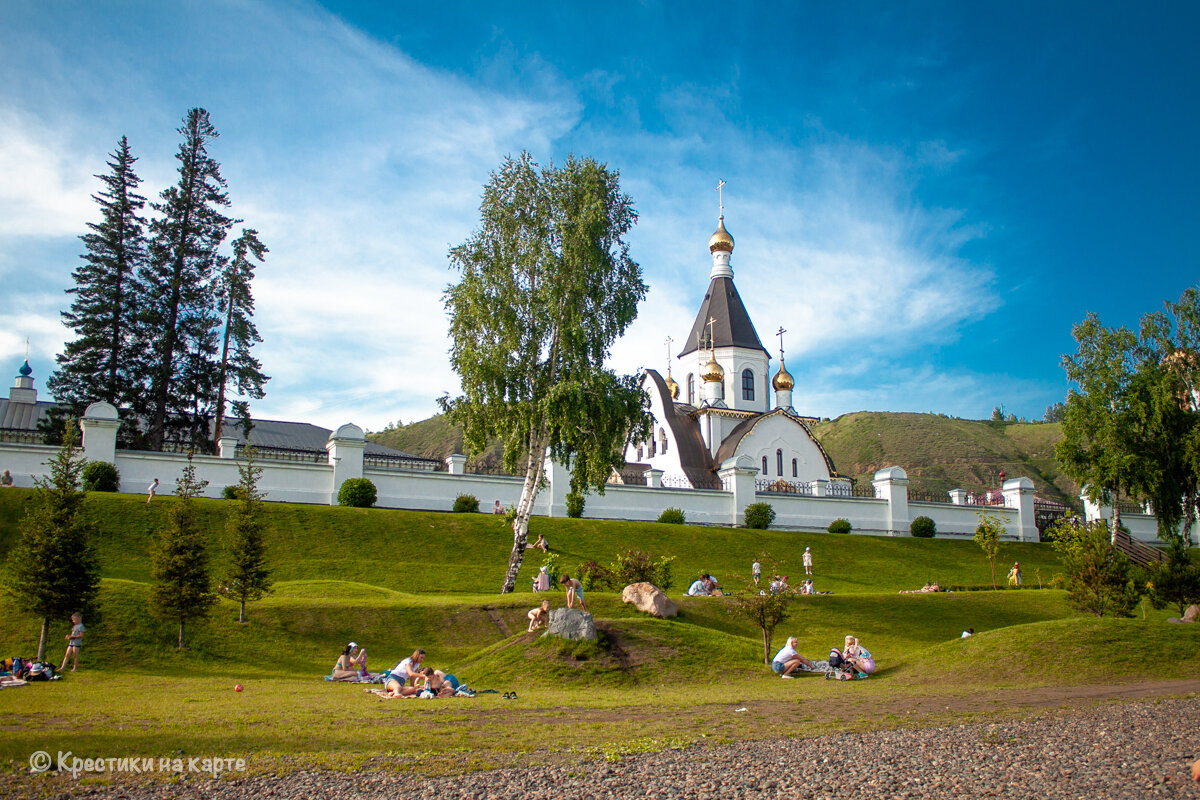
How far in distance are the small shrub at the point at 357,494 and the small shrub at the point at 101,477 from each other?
7.03 meters

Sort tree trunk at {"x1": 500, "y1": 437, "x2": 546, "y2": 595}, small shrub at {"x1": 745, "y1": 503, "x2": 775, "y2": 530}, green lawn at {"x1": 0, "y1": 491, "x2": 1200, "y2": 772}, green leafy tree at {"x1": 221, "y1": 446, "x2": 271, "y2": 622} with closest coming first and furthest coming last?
green lawn at {"x1": 0, "y1": 491, "x2": 1200, "y2": 772}
green leafy tree at {"x1": 221, "y1": 446, "x2": 271, "y2": 622}
tree trunk at {"x1": 500, "y1": 437, "x2": 546, "y2": 595}
small shrub at {"x1": 745, "y1": 503, "x2": 775, "y2": 530}

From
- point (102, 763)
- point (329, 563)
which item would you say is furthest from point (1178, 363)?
point (102, 763)

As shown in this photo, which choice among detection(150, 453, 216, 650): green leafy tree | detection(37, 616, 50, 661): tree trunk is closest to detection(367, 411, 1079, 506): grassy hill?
detection(150, 453, 216, 650): green leafy tree

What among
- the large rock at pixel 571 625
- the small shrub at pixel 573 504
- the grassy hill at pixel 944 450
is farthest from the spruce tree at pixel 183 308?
the grassy hill at pixel 944 450

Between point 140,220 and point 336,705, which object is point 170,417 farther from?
point 336,705

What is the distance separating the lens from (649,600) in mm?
18641

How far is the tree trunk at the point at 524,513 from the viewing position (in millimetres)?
21875

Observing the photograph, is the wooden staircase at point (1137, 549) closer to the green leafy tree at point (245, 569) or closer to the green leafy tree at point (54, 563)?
the green leafy tree at point (245, 569)

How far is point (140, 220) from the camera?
121 ft

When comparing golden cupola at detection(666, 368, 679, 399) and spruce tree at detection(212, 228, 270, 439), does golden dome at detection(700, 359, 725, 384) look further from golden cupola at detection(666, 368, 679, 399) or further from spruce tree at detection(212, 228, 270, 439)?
spruce tree at detection(212, 228, 270, 439)

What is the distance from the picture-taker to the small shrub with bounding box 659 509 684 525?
3406cm

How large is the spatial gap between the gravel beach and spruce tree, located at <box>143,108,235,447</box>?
1238 inches

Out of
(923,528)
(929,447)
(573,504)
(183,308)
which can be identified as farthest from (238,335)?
(929,447)

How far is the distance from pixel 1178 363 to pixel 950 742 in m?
28.4
